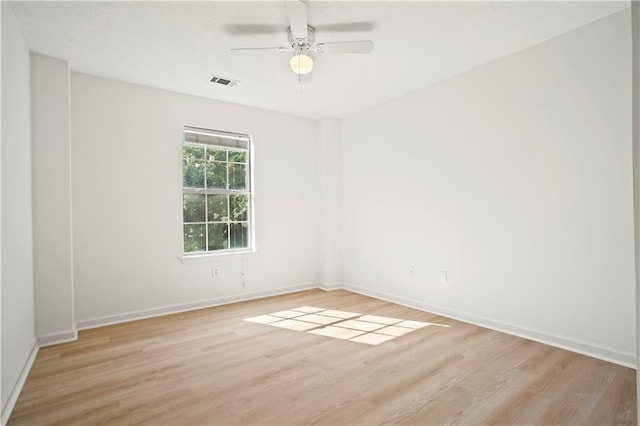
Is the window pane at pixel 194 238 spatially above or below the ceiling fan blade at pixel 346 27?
below

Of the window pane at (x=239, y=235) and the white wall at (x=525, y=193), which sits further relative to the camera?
the window pane at (x=239, y=235)

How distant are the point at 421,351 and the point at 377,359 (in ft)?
1.37

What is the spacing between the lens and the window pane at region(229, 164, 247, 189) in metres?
4.52

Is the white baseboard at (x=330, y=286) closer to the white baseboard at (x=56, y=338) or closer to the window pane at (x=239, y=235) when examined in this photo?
the window pane at (x=239, y=235)

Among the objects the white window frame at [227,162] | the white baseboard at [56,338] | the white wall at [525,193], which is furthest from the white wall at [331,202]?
the white baseboard at [56,338]

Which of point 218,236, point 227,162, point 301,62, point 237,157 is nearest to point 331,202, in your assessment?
point 237,157

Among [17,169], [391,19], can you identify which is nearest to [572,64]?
[391,19]

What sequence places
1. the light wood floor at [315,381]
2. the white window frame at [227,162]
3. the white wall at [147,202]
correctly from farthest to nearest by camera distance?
1. the white window frame at [227,162]
2. the white wall at [147,202]
3. the light wood floor at [315,381]

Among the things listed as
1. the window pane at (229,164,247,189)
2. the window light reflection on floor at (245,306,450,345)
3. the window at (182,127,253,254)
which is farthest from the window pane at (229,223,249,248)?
the window light reflection on floor at (245,306,450,345)

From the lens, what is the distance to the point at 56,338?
3037mm

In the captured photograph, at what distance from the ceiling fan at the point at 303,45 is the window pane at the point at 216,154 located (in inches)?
70.8

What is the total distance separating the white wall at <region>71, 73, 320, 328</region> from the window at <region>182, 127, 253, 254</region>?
13cm

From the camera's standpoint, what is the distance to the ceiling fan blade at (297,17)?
2.15 meters

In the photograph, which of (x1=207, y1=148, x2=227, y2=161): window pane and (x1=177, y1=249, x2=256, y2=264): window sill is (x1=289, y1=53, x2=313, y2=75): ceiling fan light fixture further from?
(x1=177, y1=249, x2=256, y2=264): window sill
